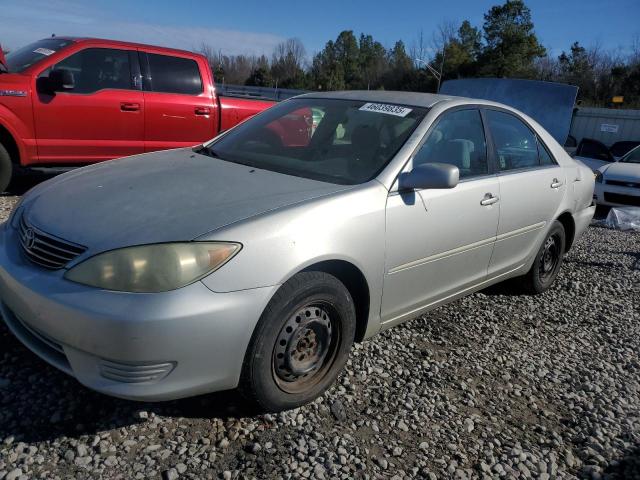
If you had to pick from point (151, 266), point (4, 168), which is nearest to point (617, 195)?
point (4, 168)

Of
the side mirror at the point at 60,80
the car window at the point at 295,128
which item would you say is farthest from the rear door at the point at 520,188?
the side mirror at the point at 60,80

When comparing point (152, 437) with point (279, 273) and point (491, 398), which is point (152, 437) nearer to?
point (279, 273)

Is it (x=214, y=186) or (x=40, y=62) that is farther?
(x=40, y=62)

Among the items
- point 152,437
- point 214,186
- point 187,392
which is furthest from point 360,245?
point 152,437

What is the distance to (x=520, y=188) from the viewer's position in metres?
3.91

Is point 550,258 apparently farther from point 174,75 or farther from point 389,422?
point 174,75

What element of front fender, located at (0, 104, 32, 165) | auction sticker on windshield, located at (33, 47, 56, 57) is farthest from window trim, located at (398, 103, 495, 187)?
auction sticker on windshield, located at (33, 47, 56, 57)

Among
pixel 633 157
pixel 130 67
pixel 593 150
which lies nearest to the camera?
pixel 130 67

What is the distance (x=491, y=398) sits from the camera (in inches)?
120

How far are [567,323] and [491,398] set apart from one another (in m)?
1.55

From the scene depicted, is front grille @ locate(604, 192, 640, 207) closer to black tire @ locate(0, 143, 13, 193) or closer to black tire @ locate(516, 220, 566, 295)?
black tire @ locate(516, 220, 566, 295)

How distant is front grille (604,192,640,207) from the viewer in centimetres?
948

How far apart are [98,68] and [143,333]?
5293 millimetres

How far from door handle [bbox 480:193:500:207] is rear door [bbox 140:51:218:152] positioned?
4574 millimetres
